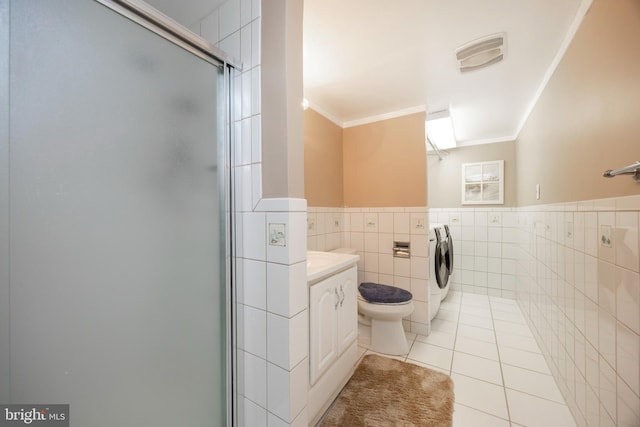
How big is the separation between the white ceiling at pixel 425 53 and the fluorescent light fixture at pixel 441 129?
0.10 meters

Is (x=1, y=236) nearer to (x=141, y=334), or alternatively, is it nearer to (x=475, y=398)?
(x=141, y=334)

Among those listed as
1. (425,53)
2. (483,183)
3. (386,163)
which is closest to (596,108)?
(425,53)

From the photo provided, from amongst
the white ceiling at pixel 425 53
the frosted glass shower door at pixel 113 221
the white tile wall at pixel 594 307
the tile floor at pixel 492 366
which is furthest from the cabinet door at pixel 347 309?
the white ceiling at pixel 425 53

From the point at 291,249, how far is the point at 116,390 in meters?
0.69

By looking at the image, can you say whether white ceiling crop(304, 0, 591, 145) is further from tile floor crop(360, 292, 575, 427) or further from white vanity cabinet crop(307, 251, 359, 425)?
tile floor crop(360, 292, 575, 427)

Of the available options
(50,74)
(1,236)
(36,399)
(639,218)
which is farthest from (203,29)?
(639,218)

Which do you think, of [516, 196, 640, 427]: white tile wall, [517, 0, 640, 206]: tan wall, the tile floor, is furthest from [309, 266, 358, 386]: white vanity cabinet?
[517, 0, 640, 206]: tan wall

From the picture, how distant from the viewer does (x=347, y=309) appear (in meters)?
1.57

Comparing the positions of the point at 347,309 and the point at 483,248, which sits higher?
the point at 483,248

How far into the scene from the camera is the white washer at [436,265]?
92.9 inches

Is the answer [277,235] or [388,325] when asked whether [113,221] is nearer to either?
[277,235]

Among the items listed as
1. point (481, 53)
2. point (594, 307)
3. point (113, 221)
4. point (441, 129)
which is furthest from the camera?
point (441, 129)

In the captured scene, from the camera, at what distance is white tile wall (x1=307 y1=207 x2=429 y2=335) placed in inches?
86.7

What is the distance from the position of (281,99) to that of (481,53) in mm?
1476
